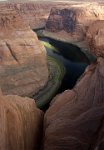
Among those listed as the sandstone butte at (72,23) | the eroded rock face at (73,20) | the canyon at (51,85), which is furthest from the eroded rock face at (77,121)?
the eroded rock face at (73,20)

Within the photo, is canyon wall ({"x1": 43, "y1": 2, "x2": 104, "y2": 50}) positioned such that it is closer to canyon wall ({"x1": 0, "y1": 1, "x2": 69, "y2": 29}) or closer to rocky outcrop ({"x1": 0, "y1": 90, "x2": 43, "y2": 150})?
canyon wall ({"x1": 0, "y1": 1, "x2": 69, "y2": 29})

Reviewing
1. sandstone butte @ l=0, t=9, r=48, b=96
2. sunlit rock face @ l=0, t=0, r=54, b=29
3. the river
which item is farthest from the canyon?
sunlit rock face @ l=0, t=0, r=54, b=29

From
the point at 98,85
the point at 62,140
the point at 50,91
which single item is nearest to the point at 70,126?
the point at 62,140

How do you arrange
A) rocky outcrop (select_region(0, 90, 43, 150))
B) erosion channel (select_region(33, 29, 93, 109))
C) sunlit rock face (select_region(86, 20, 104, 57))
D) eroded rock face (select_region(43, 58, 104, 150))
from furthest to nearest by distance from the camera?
sunlit rock face (select_region(86, 20, 104, 57)) → erosion channel (select_region(33, 29, 93, 109)) → rocky outcrop (select_region(0, 90, 43, 150)) → eroded rock face (select_region(43, 58, 104, 150))

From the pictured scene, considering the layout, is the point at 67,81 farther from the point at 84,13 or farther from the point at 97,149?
the point at 84,13

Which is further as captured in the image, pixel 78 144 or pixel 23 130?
pixel 23 130

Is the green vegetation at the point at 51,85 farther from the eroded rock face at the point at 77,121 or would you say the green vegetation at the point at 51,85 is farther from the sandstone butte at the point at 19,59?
the eroded rock face at the point at 77,121

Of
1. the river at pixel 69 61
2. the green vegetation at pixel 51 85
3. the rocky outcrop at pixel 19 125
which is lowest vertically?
the river at pixel 69 61
